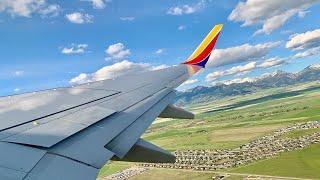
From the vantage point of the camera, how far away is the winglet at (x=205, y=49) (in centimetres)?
1775

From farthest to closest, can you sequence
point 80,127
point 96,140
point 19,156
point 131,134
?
point 131,134, point 80,127, point 96,140, point 19,156

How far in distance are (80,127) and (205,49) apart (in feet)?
37.6

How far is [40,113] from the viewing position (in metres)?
9.20

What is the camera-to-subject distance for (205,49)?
18297mm

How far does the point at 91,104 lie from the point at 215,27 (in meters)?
9.46

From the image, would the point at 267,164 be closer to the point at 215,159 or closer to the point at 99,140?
the point at 215,159

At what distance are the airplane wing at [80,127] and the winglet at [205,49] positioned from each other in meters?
3.56

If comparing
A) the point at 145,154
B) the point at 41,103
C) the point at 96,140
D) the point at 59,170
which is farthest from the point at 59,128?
the point at 41,103

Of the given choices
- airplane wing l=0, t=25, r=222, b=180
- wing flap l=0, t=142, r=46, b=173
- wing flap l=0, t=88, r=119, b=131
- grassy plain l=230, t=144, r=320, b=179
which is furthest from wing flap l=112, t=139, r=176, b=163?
grassy plain l=230, t=144, r=320, b=179

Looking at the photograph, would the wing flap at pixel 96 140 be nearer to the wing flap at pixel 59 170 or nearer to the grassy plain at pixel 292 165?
the wing flap at pixel 59 170

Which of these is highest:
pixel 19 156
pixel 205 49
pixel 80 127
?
pixel 205 49

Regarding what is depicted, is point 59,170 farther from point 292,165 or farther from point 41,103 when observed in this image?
point 292,165

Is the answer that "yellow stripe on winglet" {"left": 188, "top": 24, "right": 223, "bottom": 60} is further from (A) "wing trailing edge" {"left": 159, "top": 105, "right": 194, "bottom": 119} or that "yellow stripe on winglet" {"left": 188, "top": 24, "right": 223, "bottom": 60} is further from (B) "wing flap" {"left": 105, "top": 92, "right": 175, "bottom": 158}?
(B) "wing flap" {"left": 105, "top": 92, "right": 175, "bottom": 158}

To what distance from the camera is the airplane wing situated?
5613mm
